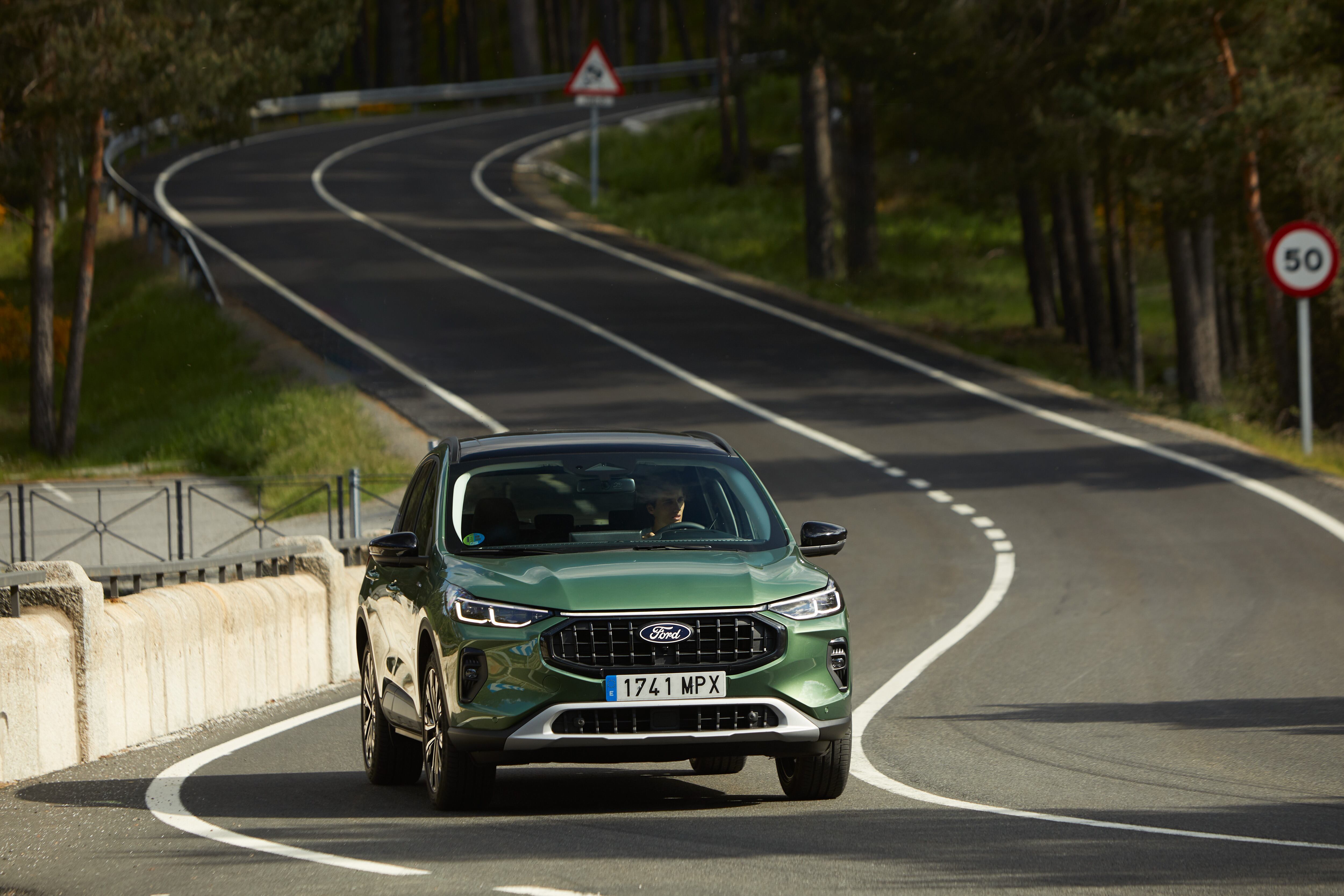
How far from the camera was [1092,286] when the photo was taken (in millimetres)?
41094

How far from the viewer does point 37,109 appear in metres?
32.2

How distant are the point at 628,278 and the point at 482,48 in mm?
101836

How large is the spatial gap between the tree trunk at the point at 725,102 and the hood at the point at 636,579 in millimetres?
50295

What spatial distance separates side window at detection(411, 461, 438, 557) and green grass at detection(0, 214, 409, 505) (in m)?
16.2

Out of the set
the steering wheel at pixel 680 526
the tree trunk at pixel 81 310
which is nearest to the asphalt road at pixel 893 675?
the steering wheel at pixel 680 526

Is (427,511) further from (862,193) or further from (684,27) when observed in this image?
(684,27)

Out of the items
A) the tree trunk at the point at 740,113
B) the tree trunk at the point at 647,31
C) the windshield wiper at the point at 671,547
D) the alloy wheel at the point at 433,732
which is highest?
the tree trunk at the point at 647,31

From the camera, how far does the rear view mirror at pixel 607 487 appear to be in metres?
9.23

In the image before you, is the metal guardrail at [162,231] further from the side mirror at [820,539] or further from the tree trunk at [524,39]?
the tree trunk at [524,39]

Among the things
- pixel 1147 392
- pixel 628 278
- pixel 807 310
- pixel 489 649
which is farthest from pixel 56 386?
pixel 489 649

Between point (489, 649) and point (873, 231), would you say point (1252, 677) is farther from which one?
point (873, 231)

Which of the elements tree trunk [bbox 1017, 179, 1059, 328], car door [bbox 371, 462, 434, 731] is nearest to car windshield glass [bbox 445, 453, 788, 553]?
car door [bbox 371, 462, 434, 731]

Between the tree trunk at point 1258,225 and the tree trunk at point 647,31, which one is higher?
the tree trunk at point 647,31

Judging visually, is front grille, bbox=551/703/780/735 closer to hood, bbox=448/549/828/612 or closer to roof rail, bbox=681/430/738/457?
hood, bbox=448/549/828/612
